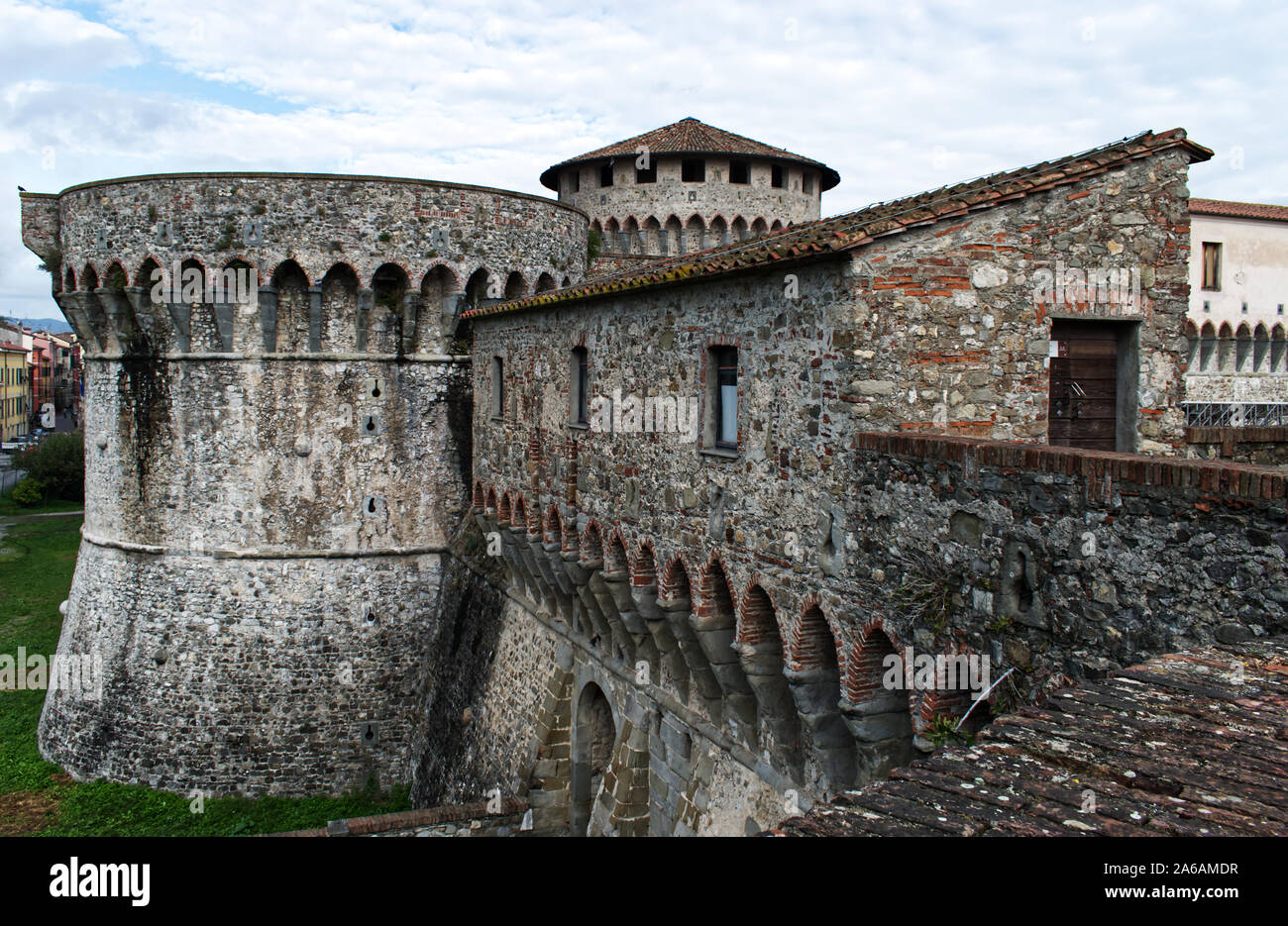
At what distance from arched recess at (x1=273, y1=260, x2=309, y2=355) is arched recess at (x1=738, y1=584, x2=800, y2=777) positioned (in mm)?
11662

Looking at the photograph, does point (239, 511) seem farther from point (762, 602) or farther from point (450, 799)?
point (762, 602)

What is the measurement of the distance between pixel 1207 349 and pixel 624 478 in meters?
29.6

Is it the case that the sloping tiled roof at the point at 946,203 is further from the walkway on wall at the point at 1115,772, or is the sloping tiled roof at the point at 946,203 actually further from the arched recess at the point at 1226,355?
the arched recess at the point at 1226,355

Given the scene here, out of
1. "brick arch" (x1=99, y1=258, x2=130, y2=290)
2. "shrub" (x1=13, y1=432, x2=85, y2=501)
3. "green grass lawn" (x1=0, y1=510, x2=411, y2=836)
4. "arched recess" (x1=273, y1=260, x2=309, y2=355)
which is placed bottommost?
"green grass lawn" (x1=0, y1=510, x2=411, y2=836)

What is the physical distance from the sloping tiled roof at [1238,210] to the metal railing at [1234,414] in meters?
8.24

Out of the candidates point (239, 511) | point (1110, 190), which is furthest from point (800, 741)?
point (239, 511)

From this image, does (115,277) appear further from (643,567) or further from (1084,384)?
(1084,384)

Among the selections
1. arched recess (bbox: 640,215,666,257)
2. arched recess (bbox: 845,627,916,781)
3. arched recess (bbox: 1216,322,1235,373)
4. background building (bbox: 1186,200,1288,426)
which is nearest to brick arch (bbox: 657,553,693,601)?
arched recess (bbox: 845,627,916,781)

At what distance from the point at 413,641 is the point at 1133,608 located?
49.3ft

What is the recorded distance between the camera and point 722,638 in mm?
10445

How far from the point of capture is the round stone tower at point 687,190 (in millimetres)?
25797

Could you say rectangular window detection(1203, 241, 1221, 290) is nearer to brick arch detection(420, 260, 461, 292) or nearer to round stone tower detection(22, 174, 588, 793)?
round stone tower detection(22, 174, 588, 793)

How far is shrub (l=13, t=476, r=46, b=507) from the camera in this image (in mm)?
46312

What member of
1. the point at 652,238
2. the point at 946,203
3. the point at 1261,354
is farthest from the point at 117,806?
the point at 1261,354
